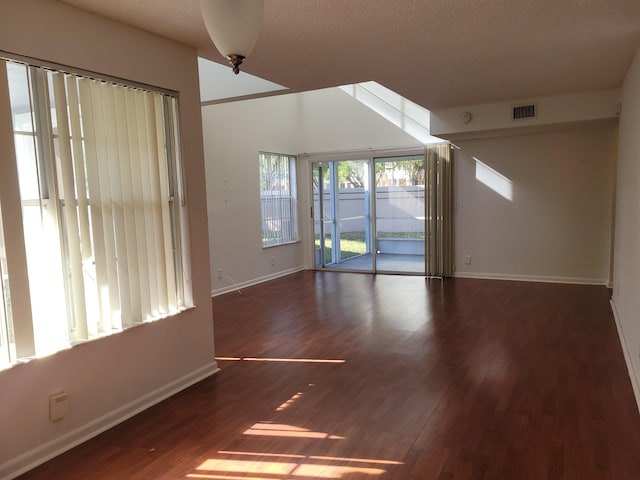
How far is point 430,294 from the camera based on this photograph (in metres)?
6.08

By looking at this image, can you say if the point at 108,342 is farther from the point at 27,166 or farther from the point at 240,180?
the point at 240,180

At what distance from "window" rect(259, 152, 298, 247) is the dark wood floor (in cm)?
277

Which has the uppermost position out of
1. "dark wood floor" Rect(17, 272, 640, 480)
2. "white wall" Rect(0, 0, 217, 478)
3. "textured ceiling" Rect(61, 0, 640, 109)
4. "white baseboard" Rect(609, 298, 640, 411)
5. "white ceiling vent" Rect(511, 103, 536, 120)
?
"textured ceiling" Rect(61, 0, 640, 109)

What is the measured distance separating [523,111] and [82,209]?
207 inches

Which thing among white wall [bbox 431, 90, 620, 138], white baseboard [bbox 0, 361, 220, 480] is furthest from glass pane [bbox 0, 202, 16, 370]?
white wall [bbox 431, 90, 620, 138]

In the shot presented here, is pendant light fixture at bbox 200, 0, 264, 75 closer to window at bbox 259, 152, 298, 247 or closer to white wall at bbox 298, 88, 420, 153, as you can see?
window at bbox 259, 152, 298, 247

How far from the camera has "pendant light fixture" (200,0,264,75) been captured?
1303 millimetres

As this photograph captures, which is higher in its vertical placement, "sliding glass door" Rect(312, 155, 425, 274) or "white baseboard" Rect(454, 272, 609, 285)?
"sliding glass door" Rect(312, 155, 425, 274)

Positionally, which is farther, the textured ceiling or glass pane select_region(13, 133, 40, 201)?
the textured ceiling

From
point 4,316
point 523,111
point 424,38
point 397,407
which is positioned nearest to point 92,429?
point 4,316

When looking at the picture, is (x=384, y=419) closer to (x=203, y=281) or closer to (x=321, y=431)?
(x=321, y=431)

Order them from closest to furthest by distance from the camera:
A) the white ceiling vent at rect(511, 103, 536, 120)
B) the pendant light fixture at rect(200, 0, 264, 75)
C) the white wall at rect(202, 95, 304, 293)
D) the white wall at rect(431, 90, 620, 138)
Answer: the pendant light fixture at rect(200, 0, 264, 75) < the white wall at rect(431, 90, 620, 138) < the white ceiling vent at rect(511, 103, 536, 120) < the white wall at rect(202, 95, 304, 293)

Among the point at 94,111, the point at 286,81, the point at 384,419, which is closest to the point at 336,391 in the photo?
the point at 384,419

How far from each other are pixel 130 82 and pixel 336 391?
2457mm
